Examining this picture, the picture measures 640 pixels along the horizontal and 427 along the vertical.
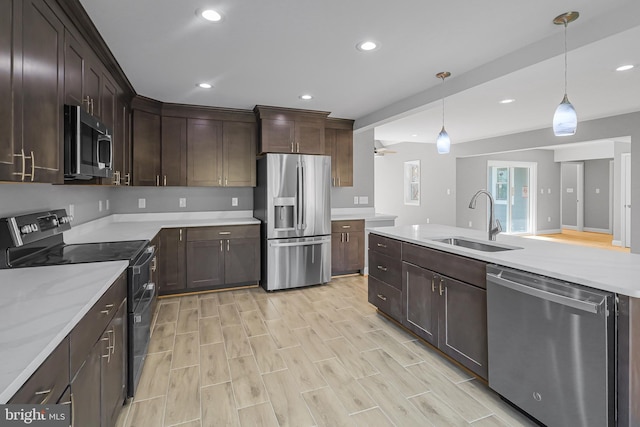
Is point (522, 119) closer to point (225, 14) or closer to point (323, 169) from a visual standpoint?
point (323, 169)

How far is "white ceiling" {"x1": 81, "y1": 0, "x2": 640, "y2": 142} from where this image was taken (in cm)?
204

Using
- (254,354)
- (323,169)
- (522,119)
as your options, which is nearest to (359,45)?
(323,169)

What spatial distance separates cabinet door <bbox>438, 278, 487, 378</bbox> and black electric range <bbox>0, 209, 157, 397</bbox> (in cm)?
210

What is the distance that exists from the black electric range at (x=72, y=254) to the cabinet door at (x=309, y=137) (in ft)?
8.42

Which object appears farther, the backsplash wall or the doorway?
the doorway

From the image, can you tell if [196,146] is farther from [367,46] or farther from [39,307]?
[39,307]

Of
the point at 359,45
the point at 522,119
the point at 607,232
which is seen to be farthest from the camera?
the point at 607,232

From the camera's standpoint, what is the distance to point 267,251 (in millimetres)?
4305

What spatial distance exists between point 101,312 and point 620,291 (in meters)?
2.26

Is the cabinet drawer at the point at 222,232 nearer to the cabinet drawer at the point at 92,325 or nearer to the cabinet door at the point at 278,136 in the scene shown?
the cabinet door at the point at 278,136

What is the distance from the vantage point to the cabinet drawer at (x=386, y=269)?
3025 millimetres

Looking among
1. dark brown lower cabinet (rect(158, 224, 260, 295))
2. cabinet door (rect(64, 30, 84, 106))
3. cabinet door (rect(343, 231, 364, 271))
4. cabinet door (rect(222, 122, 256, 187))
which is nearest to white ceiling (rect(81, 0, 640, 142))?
cabinet door (rect(64, 30, 84, 106))

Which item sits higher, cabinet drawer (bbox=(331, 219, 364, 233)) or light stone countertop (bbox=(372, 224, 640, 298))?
cabinet drawer (bbox=(331, 219, 364, 233))

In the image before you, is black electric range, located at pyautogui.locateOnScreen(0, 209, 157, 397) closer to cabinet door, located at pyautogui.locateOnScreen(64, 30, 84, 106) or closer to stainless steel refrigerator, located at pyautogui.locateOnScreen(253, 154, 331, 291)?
cabinet door, located at pyautogui.locateOnScreen(64, 30, 84, 106)
